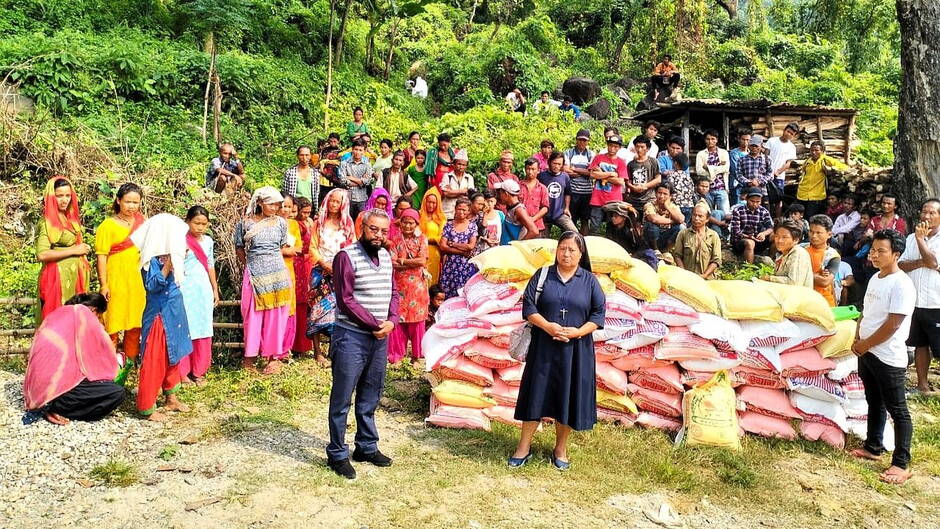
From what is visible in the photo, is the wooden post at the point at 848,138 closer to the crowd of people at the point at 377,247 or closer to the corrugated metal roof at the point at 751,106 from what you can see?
the corrugated metal roof at the point at 751,106

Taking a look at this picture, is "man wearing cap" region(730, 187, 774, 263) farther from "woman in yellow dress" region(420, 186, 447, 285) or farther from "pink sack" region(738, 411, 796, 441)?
"woman in yellow dress" region(420, 186, 447, 285)

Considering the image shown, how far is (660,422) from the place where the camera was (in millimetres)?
5297

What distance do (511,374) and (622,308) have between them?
3.15ft

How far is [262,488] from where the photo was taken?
4133mm

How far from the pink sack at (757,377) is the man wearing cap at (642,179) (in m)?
3.40

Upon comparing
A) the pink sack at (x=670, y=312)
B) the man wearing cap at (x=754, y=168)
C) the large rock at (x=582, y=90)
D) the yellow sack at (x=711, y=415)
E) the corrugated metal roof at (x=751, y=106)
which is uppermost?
the large rock at (x=582, y=90)

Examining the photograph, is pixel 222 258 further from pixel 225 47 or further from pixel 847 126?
pixel 847 126

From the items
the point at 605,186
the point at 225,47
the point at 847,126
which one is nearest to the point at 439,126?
the point at 605,186

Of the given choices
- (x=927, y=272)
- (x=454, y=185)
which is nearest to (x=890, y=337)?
(x=927, y=272)

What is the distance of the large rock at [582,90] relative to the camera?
19453 mm

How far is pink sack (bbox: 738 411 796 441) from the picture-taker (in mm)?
5250

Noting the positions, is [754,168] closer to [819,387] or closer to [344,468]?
[819,387]

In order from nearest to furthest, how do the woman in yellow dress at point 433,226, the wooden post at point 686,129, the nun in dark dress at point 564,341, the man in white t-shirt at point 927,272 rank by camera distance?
the nun in dark dress at point 564,341 < the man in white t-shirt at point 927,272 < the woman in yellow dress at point 433,226 < the wooden post at point 686,129

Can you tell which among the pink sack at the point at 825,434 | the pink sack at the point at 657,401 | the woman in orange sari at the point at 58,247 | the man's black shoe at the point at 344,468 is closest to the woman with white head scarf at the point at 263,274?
the woman in orange sari at the point at 58,247
